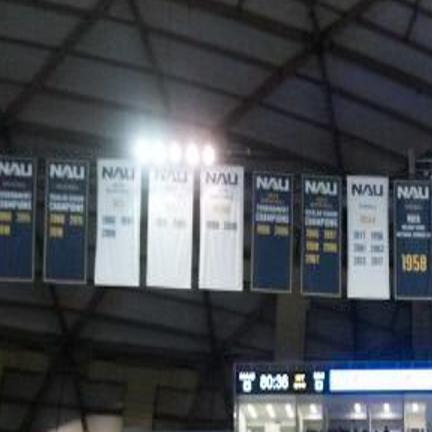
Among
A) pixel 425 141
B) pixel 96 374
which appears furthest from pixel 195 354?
pixel 425 141

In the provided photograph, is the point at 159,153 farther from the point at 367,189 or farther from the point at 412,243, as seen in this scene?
the point at 412,243

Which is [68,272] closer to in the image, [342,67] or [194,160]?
[194,160]

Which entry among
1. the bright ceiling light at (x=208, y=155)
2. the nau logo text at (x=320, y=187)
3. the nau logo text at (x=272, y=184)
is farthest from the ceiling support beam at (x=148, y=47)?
the nau logo text at (x=320, y=187)

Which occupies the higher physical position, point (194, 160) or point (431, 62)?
point (431, 62)

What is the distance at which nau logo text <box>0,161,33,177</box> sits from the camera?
94.3 ft

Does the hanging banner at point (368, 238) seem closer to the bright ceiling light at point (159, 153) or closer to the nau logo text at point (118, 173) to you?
the bright ceiling light at point (159, 153)

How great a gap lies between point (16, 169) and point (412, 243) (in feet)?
31.3

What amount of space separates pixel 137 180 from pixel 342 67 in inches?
328

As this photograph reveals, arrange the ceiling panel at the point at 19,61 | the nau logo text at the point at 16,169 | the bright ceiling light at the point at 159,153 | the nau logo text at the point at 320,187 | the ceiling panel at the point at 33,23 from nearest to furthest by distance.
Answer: the nau logo text at the point at 16,169 < the nau logo text at the point at 320,187 < the bright ceiling light at the point at 159,153 < the ceiling panel at the point at 33,23 < the ceiling panel at the point at 19,61

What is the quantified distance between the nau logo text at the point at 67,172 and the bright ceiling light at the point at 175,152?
285 cm

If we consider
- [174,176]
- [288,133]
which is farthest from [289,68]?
[174,176]

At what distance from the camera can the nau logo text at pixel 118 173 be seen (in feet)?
95.7

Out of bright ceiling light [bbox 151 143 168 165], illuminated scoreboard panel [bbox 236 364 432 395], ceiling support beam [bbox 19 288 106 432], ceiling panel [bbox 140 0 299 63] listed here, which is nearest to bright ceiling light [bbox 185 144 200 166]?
bright ceiling light [bbox 151 143 168 165]

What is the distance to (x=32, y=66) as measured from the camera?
1369 inches
